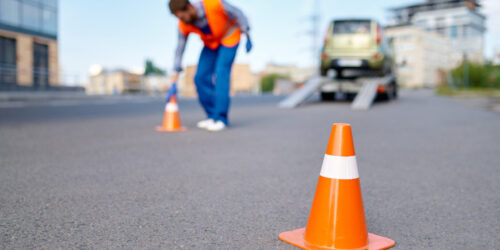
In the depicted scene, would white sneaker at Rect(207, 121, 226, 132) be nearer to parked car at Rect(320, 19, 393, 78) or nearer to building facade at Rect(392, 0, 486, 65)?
parked car at Rect(320, 19, 393, 78)

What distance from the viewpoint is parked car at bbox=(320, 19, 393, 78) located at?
1276 centimetres

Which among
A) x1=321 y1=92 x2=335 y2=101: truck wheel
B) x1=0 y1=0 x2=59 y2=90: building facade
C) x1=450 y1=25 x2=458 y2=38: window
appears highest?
x1=450 y1=25 x2=458 y2=38: window

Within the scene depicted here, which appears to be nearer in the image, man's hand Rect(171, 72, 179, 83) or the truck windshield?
man's hand Rect(171, 72, 179, 83)

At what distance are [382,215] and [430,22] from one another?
565 ft

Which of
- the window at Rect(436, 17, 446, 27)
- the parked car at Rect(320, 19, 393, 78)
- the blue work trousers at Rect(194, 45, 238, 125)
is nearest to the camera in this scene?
the blue work trousers at Rect(194, 45, 238, 125)

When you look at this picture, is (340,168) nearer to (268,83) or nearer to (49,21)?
(49,21)

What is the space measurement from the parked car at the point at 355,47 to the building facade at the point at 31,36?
15.3m

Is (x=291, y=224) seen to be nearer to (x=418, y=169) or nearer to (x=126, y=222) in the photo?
(x=126, y=222)

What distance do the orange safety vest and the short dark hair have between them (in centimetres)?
28

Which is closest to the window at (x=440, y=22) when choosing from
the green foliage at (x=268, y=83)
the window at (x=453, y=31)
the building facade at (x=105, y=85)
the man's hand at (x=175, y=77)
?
the window at (x=453, y=31)

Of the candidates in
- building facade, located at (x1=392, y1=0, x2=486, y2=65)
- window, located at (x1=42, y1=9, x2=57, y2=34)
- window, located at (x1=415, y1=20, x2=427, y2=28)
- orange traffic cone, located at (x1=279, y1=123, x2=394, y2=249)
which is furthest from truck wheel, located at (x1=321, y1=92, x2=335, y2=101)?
window, located at (x1=415, y1=20, x2=427, y2=28)

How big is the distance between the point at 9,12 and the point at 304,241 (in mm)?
29477

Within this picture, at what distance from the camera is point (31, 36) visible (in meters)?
29.0

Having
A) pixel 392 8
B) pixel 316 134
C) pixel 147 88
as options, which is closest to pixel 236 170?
pixel 316 134
